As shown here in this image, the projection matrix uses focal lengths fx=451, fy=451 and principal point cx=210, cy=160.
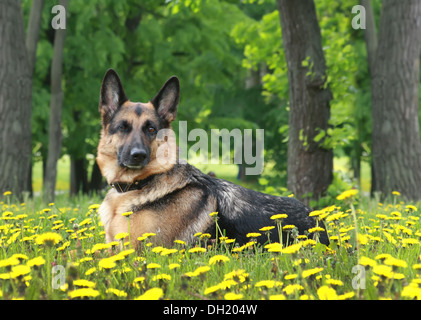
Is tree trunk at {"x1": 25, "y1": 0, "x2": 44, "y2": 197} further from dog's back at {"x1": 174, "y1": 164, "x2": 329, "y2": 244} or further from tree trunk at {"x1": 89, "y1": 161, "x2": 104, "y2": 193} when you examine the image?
tree trunk at {"x1": 89, "y1": 161, "x2": 104, "y2": 193}

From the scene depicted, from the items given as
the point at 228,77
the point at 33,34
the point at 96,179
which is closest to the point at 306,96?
the point at 33,34

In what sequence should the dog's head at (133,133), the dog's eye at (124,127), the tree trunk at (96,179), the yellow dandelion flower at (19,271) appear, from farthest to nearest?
1. the tree trunk at (96,179)
2. the dog's eye at (124,127)
3. the dog's head at (133,133)
4. the yellow dandelion flower at (19,271)

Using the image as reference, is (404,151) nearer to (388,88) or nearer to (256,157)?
(388,88)

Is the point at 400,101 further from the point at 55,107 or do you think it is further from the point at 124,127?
the point at 55,107

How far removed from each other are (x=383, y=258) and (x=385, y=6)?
291 inches

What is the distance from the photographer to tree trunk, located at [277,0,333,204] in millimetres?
7559

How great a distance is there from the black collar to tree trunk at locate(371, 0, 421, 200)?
590 cm

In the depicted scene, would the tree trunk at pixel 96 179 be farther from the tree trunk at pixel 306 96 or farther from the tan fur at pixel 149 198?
the tan fur at pixel 149 198

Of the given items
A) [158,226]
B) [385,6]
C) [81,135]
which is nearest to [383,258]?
[158,226]

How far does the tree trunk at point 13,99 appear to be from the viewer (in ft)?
28.0

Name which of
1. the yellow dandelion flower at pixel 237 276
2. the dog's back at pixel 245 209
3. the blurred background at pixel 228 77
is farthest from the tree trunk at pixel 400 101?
the yellow dandelion flower at pixel 237 276

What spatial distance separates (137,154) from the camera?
4.29 meters

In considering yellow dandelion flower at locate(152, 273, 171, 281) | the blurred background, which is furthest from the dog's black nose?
the blurred background
